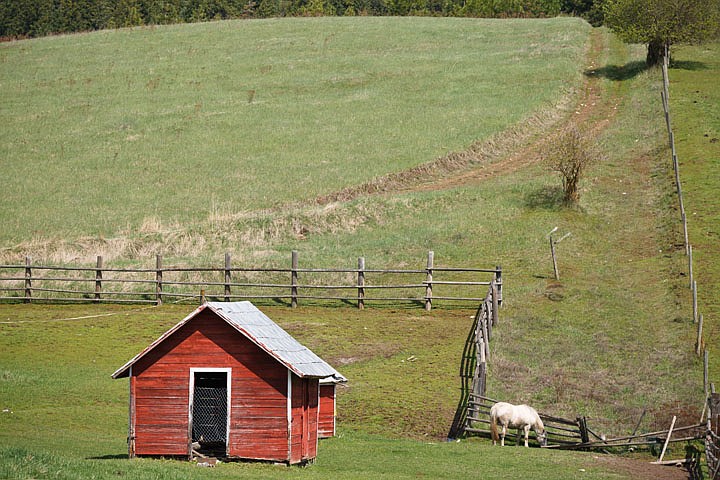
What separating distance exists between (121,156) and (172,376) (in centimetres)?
4091

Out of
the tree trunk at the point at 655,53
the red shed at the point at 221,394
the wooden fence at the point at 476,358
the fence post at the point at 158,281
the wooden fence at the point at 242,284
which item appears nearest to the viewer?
the red shed at the point at 221,394

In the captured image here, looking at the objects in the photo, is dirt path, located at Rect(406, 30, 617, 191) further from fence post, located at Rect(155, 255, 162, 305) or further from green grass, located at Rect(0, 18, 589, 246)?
fence post, located at Rect(155, 255, 162, 305)

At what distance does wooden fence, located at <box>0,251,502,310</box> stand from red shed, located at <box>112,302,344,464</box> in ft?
50.3

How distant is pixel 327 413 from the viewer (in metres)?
22.2

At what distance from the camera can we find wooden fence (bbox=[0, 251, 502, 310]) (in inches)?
1404

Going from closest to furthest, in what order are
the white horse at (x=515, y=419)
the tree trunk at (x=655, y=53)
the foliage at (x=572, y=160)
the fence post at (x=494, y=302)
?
the white horse at (x=515, y=419)
the fence post at (x=494, y=302)
the foliage at (x=572, y=160)
the tree trunk at (x=655, y=53)

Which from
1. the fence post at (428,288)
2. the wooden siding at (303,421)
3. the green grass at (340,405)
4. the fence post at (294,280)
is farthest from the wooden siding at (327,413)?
the fence post at (294,280)

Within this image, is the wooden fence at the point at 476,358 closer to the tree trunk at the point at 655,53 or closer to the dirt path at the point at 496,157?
the dirt path at the point at 496,157

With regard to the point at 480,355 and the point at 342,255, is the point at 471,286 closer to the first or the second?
the point at 342,255

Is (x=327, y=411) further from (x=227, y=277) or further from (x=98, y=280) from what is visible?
(x=98, y=280)

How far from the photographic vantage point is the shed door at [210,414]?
19.2 m

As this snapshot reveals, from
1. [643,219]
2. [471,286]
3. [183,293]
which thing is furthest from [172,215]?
[643,219]

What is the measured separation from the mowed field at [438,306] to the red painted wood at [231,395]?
0.63 meters

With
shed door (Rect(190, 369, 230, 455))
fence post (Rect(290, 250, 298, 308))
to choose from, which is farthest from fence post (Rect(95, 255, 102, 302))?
shed door (Rect(190, 369, 230, 455))
